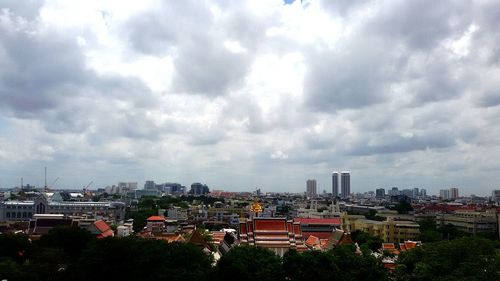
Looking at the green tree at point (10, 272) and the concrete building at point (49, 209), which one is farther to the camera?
A: the concrete building at point (49, 209)

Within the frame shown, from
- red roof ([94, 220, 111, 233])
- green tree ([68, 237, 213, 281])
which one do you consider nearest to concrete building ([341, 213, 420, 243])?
red roof ([94, 220, 111, 233])

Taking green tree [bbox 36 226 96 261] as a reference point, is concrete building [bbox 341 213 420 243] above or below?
below

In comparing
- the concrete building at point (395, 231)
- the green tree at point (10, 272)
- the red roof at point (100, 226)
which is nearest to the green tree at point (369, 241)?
the concrete building at point (395, 231)

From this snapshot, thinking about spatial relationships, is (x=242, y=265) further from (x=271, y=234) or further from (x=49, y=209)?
(x=49, y=209)

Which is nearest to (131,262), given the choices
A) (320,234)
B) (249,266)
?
(249,266)

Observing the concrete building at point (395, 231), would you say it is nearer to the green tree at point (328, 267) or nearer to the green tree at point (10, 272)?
the green tree at point (328, 267)

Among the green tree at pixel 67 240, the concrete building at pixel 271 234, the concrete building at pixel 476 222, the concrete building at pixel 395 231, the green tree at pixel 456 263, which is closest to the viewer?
the green tree at pixel 456 263

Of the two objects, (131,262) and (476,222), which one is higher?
(131,262)

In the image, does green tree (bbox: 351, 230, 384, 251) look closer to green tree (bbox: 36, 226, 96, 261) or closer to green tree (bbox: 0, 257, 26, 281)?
green tree (bbox: 36, 226, 96, 261)

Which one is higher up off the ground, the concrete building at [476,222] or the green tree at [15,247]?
the green tree at [15,247]
